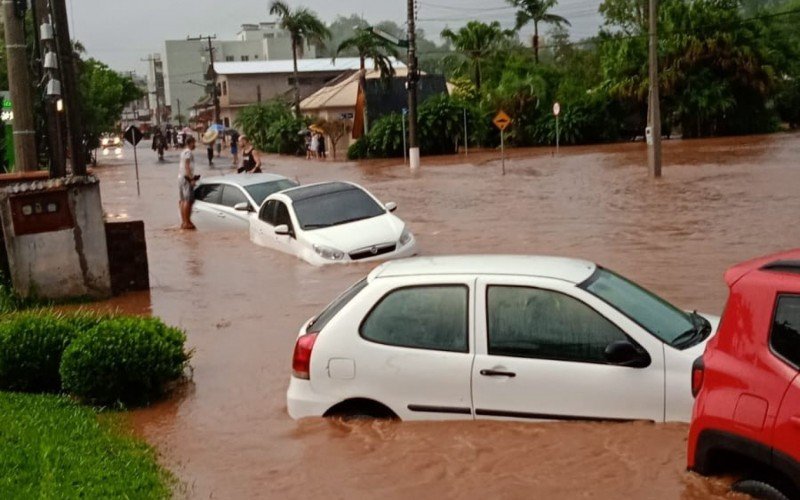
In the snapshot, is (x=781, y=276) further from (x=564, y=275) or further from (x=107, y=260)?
(x=107, y=260)

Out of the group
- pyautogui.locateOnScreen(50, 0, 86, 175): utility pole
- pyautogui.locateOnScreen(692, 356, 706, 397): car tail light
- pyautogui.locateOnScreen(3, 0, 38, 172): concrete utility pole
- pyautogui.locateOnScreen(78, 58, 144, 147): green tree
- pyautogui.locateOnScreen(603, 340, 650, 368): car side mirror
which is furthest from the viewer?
pyautogui.locateOnScreen(78, 58, 144, 147): green tree

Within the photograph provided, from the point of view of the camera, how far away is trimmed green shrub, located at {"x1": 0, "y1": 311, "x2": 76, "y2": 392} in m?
9.00

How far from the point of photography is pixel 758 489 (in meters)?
4.93

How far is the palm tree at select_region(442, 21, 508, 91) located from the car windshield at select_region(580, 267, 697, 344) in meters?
58.7

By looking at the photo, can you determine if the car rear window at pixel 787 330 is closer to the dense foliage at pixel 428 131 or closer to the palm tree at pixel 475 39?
the dense foliage at pixel 428 131

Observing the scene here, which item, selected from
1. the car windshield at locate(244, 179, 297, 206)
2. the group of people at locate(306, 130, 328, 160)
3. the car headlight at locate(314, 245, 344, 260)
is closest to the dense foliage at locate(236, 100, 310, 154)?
the group of people at locate(306, 130, 328, 160)

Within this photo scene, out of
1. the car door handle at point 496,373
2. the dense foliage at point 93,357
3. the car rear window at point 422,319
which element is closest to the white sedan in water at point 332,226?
the dense foliage at point 93,357

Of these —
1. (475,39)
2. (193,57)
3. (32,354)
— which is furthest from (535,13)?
(193,57)

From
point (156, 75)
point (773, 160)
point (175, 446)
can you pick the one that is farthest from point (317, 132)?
point (156, 75)

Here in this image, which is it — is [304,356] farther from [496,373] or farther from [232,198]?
[232,198]

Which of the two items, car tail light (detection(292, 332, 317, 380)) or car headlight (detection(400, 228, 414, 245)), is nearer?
car tail light (detection(292, 332, 317, 380))

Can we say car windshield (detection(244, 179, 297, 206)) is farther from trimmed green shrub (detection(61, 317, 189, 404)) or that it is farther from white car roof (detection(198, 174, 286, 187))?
trimmed green shrub (detection(61, 317, 189, 404))

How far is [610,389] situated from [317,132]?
2119 inches

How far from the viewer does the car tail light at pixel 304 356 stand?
7.32m
